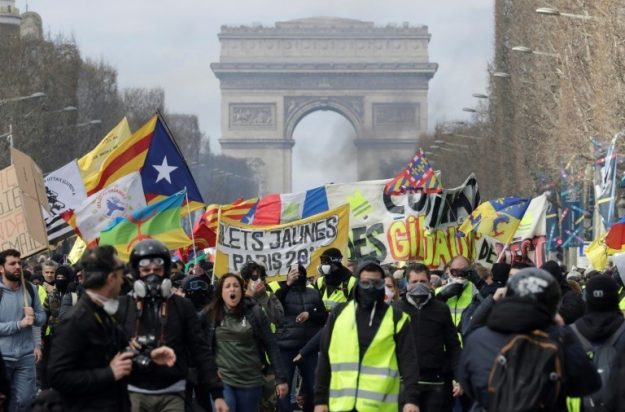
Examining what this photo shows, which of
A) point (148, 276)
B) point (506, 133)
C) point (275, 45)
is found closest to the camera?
point (148, 276)

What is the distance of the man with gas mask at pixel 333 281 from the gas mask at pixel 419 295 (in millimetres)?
3744

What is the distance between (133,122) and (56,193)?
65390mm

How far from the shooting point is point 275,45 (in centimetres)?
14500

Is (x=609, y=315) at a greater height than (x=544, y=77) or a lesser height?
lesser

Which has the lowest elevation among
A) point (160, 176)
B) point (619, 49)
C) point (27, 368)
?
point (27, 368)

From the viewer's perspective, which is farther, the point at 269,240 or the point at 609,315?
the point at 269,240

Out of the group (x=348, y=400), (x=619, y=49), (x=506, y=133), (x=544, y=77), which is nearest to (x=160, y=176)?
(x=348, y=400)

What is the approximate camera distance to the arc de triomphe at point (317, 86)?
142375mm

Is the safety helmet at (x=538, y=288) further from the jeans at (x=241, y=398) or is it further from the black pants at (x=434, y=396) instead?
the jeans at (x=241, y=398)

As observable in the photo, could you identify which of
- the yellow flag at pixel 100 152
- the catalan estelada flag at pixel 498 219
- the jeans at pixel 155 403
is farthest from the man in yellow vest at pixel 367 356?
the yellow flag at pixel 100 152

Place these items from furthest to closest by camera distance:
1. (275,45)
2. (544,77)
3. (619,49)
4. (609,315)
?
(275,45), (544,77), (619,49), (609,315)

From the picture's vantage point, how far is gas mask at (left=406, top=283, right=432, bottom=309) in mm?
13016

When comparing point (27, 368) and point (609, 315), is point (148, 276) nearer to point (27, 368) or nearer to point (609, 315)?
point (609, 315)

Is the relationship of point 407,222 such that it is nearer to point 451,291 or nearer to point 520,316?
point 451,291
